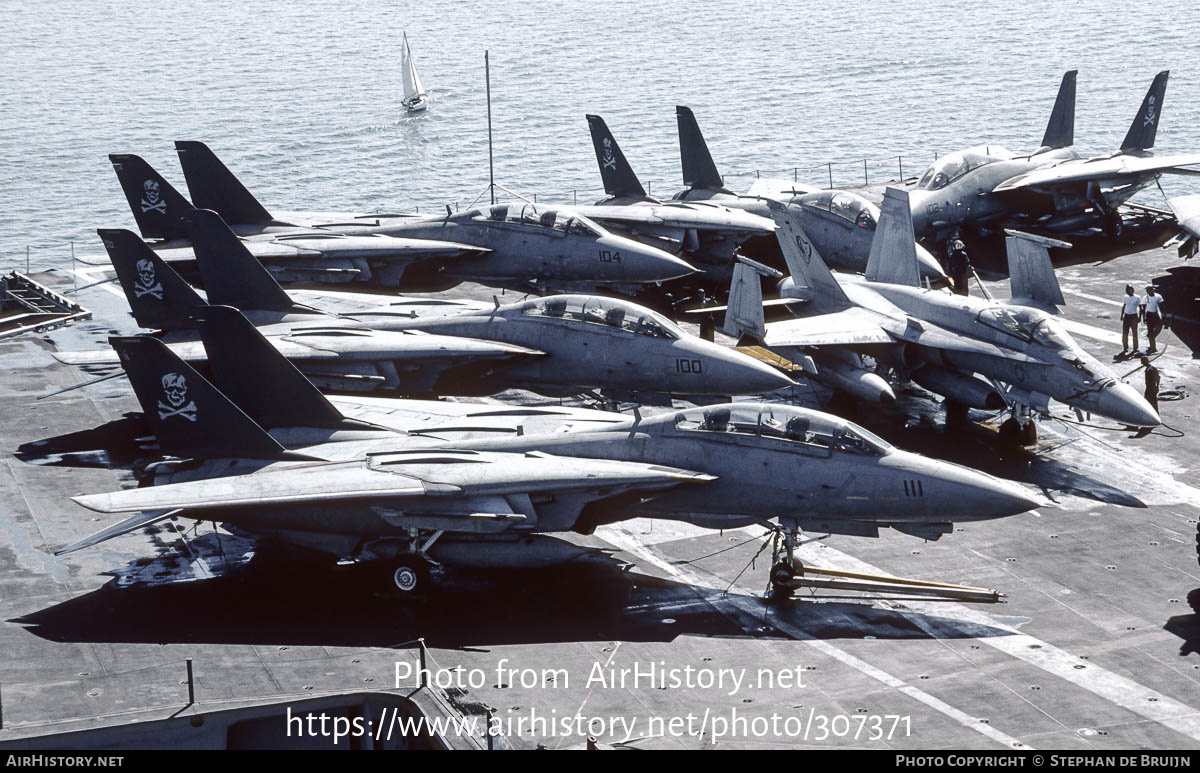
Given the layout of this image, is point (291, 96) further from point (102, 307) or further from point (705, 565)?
point (705, 565)

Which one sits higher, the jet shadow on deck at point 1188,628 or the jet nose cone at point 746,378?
the jet nose cone at point 746,378

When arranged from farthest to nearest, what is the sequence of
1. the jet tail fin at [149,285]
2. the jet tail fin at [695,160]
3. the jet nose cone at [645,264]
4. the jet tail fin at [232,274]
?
the jet tail fin at [695,160] < the jet nose cone at [645,264] < the jet tail fin at [232,274] < the jet tail fin at [149,285]

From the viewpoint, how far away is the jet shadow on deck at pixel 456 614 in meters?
25.3

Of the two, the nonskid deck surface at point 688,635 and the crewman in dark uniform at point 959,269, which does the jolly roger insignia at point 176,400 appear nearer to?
the nonskid deck surface at point 688,635

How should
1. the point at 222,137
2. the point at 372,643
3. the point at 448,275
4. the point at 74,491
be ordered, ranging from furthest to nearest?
1. the point at 222,137
2. the point at 448,275
3. the point at 74,491
4. the point at 372,643

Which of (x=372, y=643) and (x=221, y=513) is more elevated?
(x=221, y=513)

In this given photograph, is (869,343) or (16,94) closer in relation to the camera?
(869,343)

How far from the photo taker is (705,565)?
2858cm

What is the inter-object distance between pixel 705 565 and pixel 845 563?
2.76 meters

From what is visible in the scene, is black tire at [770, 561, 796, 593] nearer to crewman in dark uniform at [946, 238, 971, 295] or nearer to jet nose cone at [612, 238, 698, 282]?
jet nose cone at [612, 238, 698, 282]

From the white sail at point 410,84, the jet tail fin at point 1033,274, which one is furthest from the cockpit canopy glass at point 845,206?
the white sail at point 410,84

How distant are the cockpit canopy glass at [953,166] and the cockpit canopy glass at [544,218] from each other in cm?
1418

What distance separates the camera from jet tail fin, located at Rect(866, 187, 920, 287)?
41219 mm

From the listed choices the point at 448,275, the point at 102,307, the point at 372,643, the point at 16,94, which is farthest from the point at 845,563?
the point at 16,94
